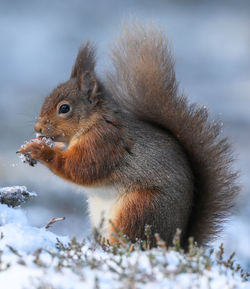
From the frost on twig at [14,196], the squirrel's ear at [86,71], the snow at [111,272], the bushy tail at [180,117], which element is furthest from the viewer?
the squirrel's ear at [86,71]

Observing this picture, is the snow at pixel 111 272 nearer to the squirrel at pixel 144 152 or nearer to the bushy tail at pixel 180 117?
the squirrel at pixel 144 152

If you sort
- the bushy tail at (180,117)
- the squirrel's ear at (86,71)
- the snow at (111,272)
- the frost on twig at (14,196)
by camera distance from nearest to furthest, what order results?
1. the snow at (111,272)
2. the frost on twig at (14,196)
3. the bushy tail at (180,117)
4. the squirrel's ear at (86,71)

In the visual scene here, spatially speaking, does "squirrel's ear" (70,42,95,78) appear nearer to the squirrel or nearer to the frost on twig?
the squirrel

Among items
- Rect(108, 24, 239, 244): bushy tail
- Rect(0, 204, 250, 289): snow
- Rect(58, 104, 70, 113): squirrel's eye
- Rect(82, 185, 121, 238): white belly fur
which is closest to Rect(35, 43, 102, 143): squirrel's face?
Rect(58, 104, 70, 113): squirrel's eye

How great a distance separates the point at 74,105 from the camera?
254cm

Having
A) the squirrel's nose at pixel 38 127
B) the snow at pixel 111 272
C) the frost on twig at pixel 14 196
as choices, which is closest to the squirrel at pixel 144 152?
the squirrel's nose at pixel 38 127

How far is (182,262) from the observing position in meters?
1.49

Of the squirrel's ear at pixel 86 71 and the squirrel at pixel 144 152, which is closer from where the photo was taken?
the squirrel at pixel 144 152

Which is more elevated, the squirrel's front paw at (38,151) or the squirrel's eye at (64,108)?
the squirrel's eye at (64,108)

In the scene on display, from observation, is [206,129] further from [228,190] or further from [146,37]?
[146,37]

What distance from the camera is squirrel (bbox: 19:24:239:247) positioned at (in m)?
2.28

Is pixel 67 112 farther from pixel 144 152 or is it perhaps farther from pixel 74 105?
pixel 144 152

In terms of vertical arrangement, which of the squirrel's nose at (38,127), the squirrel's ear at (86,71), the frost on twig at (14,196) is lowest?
the frost on twig at (14,196)

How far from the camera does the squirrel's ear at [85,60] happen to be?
267 cm
